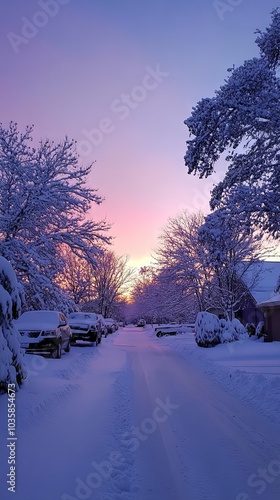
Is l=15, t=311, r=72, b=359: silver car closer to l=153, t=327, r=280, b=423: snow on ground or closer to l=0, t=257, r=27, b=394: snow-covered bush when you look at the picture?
l=153, t=327, r=280, b=423: snow on ground

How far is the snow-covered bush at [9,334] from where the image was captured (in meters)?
6.40

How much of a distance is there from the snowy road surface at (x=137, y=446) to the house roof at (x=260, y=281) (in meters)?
22.7

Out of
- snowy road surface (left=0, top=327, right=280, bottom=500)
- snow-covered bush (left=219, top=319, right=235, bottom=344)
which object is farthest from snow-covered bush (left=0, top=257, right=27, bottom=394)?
snow-covered bush (left=219, top=319, right=235, bottom=344)

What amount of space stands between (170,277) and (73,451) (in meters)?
27.9

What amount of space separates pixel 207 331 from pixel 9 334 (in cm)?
1576

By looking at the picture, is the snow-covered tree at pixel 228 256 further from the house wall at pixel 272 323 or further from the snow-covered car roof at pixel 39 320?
the snow-covered car roof at pixel 39 320

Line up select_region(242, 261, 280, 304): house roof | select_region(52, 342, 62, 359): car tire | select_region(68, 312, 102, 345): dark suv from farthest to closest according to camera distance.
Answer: select_region(242, 261, 280, 304): house roof < select_region(68, 312, 102, 345): dark suv < select_region(52, 342, 62, 359): car tire

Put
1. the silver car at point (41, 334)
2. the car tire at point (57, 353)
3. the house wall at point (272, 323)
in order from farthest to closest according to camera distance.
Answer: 1. the house wall at point (272, 323)
2. the car tire at point (57, 353)
3. the silver car at point (41, 334)

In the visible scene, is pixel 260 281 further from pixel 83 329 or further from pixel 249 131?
pixel 249 131

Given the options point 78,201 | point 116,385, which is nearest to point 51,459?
point 116,385

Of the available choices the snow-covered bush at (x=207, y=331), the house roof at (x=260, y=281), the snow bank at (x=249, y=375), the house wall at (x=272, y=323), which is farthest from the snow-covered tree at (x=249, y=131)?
the house roof at (x=260, y=281)

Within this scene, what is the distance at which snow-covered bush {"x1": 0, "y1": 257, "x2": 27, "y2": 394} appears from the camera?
640cm

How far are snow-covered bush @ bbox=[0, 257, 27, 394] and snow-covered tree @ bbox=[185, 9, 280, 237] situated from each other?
5.41m

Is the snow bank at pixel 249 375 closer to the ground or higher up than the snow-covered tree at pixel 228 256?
closer to the ground
